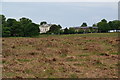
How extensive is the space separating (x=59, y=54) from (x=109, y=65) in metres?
3.20

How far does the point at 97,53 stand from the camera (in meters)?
11.0

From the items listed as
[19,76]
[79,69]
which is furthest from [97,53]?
[19,76]

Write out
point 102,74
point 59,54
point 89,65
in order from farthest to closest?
point 59,54 < point 89,65 < point 102,74

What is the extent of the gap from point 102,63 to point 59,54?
2.85 metres

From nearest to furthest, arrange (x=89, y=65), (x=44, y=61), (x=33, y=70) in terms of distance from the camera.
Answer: (x=33, y=70) < (x=89, y=65) < (x=44, y=61)

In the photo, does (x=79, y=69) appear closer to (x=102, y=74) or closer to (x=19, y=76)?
(x=102, y=74)

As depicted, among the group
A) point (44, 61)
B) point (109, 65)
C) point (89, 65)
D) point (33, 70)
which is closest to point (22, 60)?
point (44, 61)

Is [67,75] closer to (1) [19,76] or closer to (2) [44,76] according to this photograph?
(2) [44,76]

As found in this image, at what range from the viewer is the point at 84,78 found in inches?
253

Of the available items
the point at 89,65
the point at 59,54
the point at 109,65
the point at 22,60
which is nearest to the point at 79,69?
the point at 89,65

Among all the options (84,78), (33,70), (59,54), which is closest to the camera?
(84,78)

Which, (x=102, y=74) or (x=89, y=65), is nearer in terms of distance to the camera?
(x=102, y=74)

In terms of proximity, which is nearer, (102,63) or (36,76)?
(36,76)

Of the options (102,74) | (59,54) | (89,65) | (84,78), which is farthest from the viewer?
(59,54)
